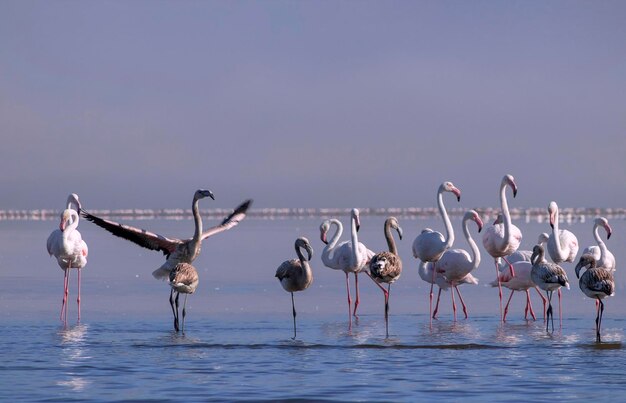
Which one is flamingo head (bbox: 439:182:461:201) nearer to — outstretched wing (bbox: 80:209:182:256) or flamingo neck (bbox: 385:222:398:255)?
flamingo neck (bbox: 385:222:398:255)

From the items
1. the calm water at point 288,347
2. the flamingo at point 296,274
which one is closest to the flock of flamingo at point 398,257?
the flamingo at point 296,274

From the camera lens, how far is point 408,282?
63.5 feet

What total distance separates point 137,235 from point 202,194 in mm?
964

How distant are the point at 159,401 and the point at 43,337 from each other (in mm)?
4074

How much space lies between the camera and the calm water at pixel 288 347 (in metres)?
8.52

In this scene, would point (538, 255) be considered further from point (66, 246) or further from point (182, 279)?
point (66, 246)

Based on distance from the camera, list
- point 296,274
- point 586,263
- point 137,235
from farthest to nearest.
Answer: point 137,235, point 296,274, point 586,263

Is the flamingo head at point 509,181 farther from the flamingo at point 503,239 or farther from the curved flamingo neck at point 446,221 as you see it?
the curved flamingo neck at point 446,221

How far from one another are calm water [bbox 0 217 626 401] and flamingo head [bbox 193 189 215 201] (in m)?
1.48

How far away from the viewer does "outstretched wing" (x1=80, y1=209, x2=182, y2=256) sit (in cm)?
1412

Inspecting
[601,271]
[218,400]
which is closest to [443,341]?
[601,271]


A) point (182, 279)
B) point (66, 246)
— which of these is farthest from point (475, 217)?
point (66, 246)

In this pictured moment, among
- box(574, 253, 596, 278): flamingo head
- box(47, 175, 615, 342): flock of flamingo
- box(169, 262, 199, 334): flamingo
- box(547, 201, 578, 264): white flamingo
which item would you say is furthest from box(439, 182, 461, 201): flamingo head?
box(169, 262, 199, 334): flamingo

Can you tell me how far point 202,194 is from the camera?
14.3 m
